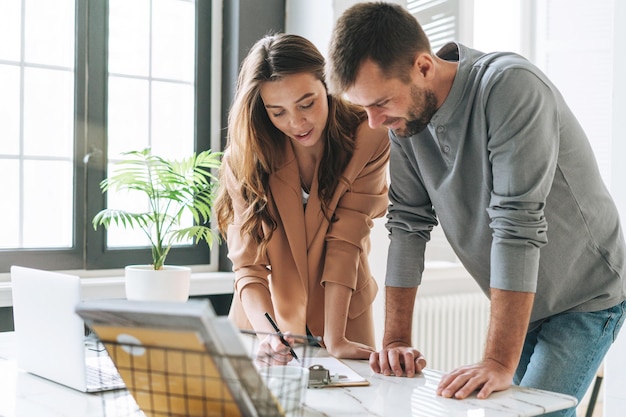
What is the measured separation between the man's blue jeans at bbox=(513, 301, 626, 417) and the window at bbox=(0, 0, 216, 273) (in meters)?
2.14

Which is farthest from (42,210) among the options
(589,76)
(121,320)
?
(589,76)

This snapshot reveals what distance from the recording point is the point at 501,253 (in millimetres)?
1494

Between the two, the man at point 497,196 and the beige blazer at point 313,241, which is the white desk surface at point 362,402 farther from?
the beige blazer at point 313,241

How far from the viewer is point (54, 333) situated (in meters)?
1.44

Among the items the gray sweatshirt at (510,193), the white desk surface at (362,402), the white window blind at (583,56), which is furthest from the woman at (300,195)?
the white window blind at (583,56)

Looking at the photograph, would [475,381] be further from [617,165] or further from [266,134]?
[617,165]

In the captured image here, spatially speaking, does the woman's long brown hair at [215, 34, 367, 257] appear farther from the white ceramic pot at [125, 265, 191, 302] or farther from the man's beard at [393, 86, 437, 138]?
the white ceramic pot at [125, 265, 191, 302]

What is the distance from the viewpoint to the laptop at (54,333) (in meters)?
1.38

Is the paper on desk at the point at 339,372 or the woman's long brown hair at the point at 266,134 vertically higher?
the woman's long brown hair at the point at 266,134

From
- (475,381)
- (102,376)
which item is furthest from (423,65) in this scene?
(102,376)

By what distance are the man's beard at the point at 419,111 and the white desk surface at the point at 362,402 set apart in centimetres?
55

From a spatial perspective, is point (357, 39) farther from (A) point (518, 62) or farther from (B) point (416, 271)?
(B) point (416, 271)

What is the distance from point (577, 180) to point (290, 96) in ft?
2.41

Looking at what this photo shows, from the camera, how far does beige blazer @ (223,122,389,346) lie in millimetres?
1923
